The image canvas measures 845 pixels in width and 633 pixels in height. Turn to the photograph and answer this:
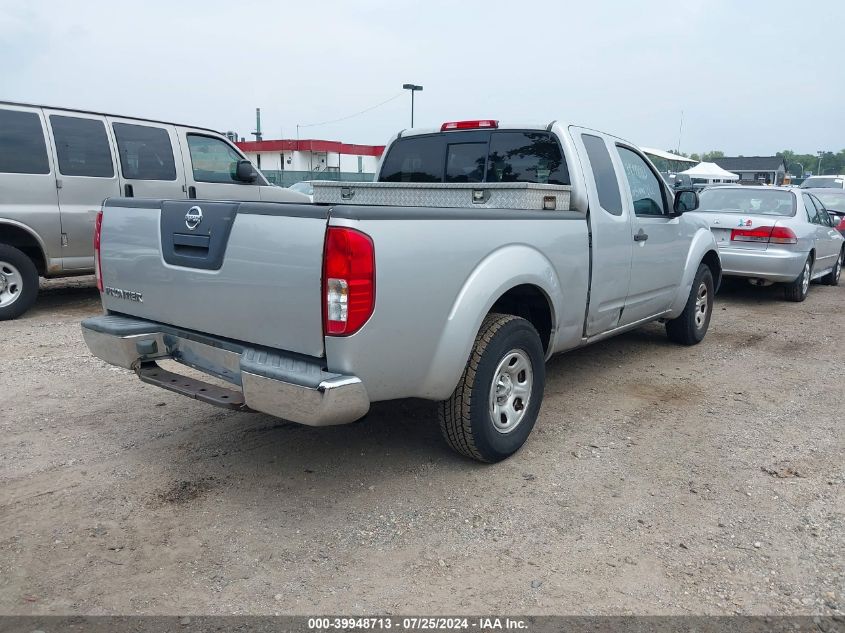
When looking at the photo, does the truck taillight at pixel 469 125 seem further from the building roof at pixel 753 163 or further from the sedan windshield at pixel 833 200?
the building roof at pixel 753 163

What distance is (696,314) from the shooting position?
→ 6652 mm

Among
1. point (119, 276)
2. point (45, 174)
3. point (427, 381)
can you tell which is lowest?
point (427, 381)

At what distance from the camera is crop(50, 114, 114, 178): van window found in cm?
734

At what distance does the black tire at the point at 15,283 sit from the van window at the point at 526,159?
5.21 meters

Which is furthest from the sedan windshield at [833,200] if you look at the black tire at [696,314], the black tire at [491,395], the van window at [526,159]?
the black tire at [491,395]

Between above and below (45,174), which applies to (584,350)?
below

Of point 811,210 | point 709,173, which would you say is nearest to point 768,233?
point 811,210

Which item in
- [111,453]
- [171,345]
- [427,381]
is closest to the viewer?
[427,381]

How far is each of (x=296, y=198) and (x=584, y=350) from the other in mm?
4568

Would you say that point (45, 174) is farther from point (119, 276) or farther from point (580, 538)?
point (580, 538)

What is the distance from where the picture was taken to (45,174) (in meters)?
7.21

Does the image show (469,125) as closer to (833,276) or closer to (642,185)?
(642,185)

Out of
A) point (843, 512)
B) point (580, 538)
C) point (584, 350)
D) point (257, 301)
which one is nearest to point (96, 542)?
point (257, 301)

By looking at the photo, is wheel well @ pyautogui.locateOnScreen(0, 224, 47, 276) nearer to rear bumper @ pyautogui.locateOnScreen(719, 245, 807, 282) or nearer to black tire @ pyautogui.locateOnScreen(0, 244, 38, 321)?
black tire @ pyautogui.locateOnScreen(0, 244, 38, 321)
